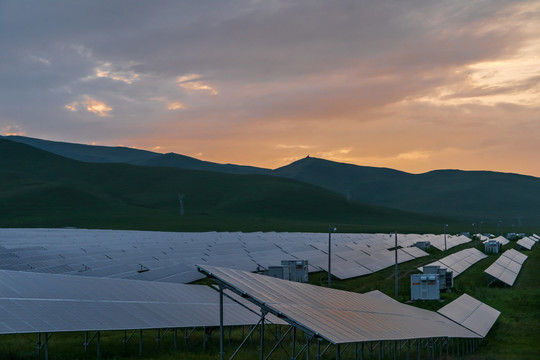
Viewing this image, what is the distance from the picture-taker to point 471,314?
3788 centimetres

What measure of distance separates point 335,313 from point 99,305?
35.9 feet

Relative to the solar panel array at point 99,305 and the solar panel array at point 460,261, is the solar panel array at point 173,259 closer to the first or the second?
the solar panel array at point 460,261

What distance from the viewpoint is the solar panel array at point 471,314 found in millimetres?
34750

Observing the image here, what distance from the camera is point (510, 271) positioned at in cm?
7031

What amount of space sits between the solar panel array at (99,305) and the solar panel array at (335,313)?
3.75 ft

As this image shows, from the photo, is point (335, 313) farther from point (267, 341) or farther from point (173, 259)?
point (173, 259)

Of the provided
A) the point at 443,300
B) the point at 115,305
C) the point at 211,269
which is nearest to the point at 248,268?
the point at 443,300

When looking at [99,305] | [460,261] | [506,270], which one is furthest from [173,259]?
[460,261]

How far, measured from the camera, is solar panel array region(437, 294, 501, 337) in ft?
114

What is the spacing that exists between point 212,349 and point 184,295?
14.0 ft

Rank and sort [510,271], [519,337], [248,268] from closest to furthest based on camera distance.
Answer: [519,337] < [248,268] < [510,271]

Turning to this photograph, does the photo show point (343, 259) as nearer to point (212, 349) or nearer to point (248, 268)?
point (248, 268)

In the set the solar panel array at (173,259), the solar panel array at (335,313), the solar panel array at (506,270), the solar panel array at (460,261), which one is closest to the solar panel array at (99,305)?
the solar panel array at (335,313)

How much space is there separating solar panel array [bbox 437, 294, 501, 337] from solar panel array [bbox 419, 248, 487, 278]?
83.3ft
